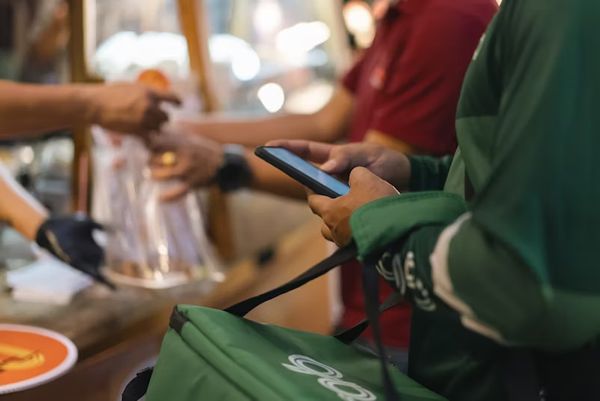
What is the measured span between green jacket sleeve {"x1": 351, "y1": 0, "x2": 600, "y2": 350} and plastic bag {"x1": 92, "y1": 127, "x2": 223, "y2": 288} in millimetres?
1062

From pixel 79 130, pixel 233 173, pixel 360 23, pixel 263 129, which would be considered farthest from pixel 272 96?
pixel 79 130

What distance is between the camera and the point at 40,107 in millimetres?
1480

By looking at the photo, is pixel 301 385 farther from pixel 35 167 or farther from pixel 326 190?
pixel 35 167

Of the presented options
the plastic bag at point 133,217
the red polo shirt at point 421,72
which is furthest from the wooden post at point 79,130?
the red polo shirt at point 421,72

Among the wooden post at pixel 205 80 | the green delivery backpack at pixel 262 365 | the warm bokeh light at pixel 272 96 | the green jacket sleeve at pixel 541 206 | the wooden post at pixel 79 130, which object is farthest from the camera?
the warm bokeh light at pixel 272 96

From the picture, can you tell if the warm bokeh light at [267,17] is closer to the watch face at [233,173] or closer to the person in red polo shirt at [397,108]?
the person in red polo shirt at [397,108]

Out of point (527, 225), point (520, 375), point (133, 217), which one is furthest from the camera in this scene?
point (133, 217)

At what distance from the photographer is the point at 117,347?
1447mm

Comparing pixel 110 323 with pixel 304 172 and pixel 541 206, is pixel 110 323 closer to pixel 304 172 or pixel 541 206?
pixel 304 172

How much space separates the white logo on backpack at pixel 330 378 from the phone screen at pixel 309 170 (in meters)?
0.19

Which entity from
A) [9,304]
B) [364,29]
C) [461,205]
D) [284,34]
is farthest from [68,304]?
[364,29]

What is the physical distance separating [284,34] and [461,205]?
83.3 inches

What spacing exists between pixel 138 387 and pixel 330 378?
26 cm

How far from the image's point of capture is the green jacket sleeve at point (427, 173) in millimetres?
1141
